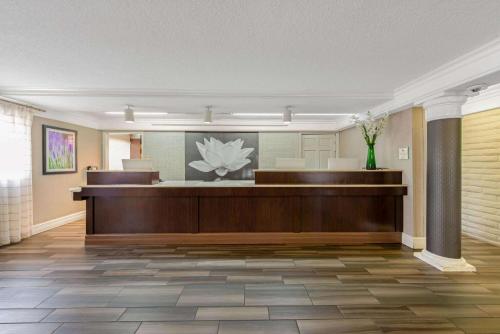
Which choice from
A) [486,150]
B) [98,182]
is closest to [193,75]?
[98,182]

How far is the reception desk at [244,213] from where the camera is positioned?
4.52 m

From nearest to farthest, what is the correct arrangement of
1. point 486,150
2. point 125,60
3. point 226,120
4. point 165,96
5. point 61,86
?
point 125,60
point 61,86
point 165,96
point 486,150
point 226,120

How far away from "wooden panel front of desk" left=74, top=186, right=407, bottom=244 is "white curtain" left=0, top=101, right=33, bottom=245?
105 cm

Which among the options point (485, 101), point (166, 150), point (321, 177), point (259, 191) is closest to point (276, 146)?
point (166, 150)

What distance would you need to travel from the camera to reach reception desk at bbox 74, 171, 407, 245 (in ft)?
14.8

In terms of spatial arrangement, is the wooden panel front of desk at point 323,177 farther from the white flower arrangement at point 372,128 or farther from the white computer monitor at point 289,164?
the white flower arrangement at point 372,128

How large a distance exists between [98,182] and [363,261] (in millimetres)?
3944

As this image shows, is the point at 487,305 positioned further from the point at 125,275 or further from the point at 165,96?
the point at 165,96

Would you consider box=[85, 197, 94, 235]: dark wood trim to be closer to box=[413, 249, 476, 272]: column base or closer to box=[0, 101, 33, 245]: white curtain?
box=[0, 101, 33, 245]: white curtain

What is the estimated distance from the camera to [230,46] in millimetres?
2715

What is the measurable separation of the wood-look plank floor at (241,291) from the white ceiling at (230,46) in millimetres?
2262

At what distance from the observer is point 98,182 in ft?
15.0

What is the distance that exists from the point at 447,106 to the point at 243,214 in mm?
3013

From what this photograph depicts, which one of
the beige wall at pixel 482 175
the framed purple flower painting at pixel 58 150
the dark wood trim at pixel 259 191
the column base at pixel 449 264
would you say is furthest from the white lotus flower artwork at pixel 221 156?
the column base at pixel 449 264
